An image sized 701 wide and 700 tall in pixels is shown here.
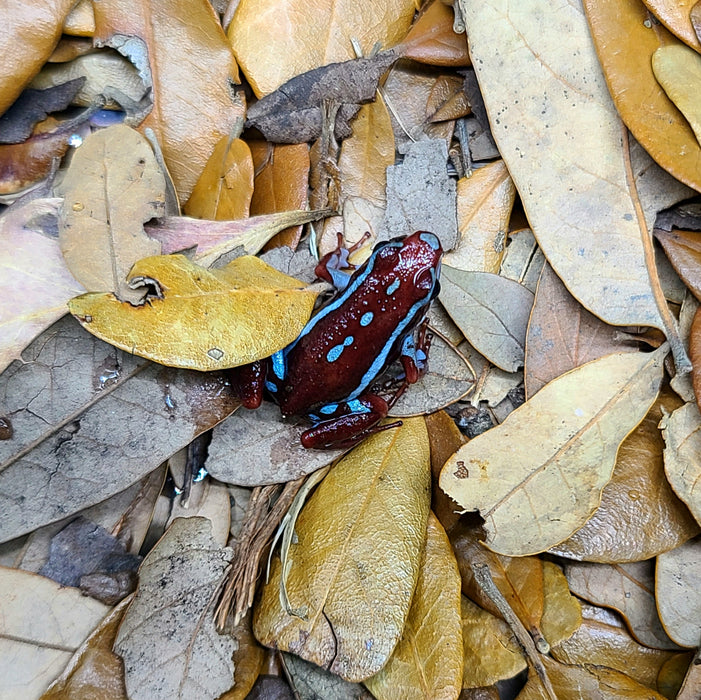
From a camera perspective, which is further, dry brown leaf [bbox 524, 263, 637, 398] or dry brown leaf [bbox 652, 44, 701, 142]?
dry brown leaf [bbox 524, 263, 637, 398]

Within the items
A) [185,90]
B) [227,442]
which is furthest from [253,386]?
[185,90]

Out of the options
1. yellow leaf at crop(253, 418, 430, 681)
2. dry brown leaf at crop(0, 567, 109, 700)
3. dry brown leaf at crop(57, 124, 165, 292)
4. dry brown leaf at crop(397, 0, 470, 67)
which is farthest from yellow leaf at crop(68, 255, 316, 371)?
dry brown leaf at crop(397, 0, 470, 67)

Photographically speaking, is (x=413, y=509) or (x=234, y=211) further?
(x=234, y=211)

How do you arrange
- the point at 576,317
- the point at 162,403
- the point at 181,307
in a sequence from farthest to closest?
1. the point at 576,317
2. the point at 162,403
3. the point at 181,307

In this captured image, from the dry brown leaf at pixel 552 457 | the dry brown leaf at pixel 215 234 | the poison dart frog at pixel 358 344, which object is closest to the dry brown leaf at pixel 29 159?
the dry brown leaf at pixel 215 234

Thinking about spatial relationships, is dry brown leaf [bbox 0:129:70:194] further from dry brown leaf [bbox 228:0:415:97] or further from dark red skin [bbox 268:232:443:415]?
dark red skin [bbox 268:232:443:415]

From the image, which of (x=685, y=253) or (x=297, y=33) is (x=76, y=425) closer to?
(x=297, y=33)

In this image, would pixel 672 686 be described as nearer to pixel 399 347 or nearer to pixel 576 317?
pixel 576 317

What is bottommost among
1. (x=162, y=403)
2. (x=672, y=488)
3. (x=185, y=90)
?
(x=672, y=488)
